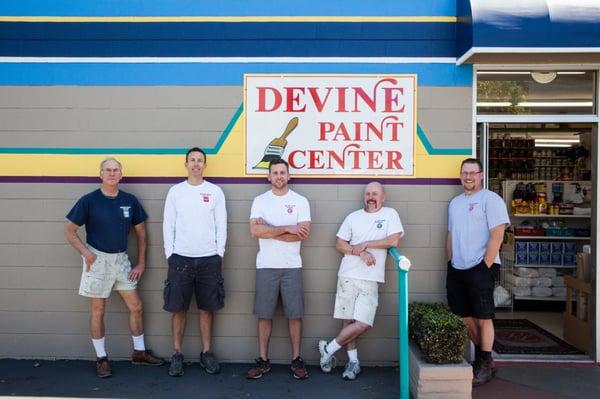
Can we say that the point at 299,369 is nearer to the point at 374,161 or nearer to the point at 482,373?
the point at 482,373

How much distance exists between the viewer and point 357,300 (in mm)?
5098

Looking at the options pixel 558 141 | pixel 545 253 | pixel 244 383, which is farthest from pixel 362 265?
pixel 558 141

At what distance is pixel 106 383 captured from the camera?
5.08 m

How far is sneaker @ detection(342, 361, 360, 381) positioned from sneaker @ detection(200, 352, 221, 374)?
1.19 meters

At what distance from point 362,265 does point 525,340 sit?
2582 mm

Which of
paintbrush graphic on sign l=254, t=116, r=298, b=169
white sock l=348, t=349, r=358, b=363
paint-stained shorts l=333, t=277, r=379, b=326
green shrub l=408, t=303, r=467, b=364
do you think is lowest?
white sock l=348, t=349, r=358, b=363

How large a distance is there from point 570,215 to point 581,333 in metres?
2.35

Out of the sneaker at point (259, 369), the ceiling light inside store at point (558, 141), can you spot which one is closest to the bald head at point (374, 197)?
the sneaker at point (259, 369)

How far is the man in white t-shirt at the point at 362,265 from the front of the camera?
5.08 metres

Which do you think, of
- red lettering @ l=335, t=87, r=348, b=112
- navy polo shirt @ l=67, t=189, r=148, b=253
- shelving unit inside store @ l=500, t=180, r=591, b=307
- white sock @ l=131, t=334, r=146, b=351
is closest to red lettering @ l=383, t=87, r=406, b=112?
red lettering @ l=335, t=87, r=348, b=112

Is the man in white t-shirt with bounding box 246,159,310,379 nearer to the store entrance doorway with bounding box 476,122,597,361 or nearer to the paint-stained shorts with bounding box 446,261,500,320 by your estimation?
the paint-stained shorts with bounding box 446,261,500,320

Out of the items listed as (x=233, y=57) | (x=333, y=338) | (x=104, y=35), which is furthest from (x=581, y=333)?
(x=104, y=35)

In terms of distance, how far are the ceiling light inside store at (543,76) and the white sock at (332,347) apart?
10.6ft

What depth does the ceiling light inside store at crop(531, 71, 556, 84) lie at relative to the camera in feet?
18.4
